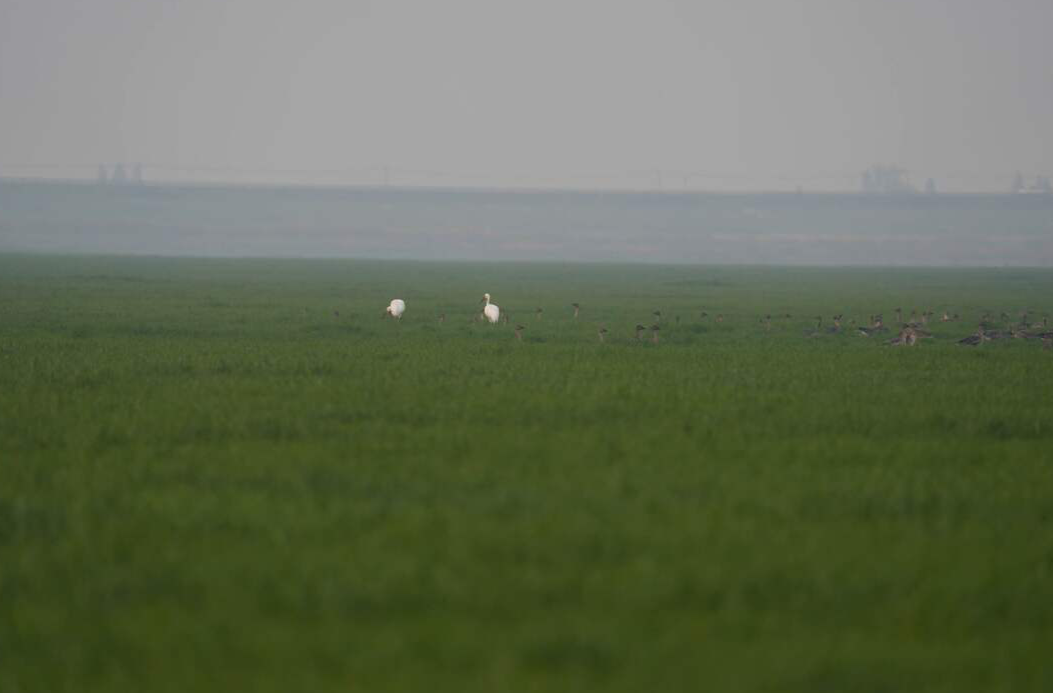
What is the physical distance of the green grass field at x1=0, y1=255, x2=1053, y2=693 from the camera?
295 inches

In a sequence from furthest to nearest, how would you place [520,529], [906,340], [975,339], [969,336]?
[969,336] → [975,339] → [906,340] → [520,529]

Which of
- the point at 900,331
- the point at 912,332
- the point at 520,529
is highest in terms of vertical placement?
the point at 912,332

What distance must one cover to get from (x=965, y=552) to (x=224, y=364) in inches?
577

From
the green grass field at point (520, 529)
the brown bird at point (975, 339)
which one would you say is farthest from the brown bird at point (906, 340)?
the green grass field at point (520, 529)

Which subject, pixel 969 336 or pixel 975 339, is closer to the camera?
pixel 975 339

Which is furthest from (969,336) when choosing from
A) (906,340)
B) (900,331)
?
(906,340)

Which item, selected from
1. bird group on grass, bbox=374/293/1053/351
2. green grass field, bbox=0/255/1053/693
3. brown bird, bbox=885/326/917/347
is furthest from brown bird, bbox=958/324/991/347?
green grass field, bbox=0/255/1053/693

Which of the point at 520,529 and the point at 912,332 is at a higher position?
the point at 912,332

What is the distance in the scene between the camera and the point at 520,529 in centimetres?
997

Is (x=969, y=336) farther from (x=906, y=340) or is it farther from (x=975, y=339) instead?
(x=906, y=340)

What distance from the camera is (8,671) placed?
23.8ft

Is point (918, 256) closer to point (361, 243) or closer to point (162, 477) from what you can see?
point (361, 243)

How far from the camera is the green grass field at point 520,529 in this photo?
750cm

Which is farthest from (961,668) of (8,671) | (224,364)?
(224,364)
